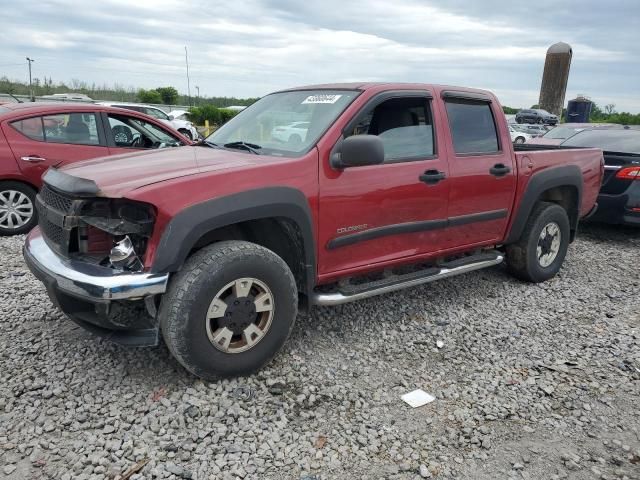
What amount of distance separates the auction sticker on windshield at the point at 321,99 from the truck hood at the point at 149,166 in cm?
73

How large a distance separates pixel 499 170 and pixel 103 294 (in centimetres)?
336

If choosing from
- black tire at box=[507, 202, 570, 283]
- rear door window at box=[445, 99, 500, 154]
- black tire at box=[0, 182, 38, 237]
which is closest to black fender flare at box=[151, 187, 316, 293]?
rear door window at box=[445, 99, 500, 154]

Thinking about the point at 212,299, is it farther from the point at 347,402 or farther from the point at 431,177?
the point at 431,177

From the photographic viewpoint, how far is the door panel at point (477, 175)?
167 inches

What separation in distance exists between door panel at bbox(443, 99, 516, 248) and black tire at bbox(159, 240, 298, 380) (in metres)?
1.74

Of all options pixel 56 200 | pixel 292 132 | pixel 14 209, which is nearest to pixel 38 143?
pixel 14 209

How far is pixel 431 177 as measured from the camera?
3.97 meters

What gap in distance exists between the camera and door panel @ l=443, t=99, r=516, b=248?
13.9 ft

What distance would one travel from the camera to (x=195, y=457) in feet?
8.54

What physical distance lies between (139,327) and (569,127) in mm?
9705

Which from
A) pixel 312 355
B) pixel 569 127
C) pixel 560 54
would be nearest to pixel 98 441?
pixel 312 355

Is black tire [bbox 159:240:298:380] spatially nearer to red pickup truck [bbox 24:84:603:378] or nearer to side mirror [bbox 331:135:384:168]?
red pickup truck [bbox 24:84:603:378]

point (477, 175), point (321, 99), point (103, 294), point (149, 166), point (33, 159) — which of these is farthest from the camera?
point (33, 159)

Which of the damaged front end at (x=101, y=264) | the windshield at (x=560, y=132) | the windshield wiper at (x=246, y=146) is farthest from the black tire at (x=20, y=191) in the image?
the windshield at (x=560, y=132)
